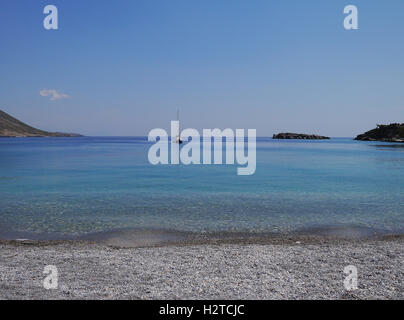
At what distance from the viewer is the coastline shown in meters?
7.84

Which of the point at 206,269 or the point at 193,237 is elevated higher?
the point at 206,269

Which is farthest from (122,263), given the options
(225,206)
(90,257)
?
(225,206)

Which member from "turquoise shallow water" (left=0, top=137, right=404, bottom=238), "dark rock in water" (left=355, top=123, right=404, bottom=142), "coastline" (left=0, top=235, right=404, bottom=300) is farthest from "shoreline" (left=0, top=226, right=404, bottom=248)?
"dark rock in water" (left=355, top=123, right=404, bottom=142)

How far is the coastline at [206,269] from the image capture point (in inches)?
309

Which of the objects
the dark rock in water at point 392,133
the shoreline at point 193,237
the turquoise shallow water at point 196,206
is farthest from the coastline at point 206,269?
the dark rock in water at point 392,133

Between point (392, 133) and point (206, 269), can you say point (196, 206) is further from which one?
point (392, 133)

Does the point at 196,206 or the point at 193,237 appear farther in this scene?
the point at 196,206

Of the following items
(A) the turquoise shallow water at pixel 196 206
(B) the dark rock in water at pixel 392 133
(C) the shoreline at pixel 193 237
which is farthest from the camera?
(B) the dark rock in water at pixel 392 133

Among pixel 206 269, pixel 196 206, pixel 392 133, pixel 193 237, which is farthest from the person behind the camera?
pixel 392 133

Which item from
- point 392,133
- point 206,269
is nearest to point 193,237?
point 206,269

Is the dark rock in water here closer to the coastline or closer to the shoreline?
the shoreline

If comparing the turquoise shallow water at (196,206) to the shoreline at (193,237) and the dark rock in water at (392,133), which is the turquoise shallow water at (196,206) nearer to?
the shoreline at (193,237)

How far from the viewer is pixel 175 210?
63.9 ft

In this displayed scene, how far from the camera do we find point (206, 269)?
9.44 m
